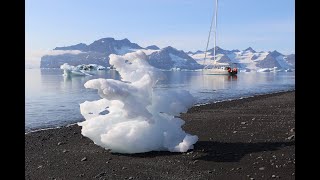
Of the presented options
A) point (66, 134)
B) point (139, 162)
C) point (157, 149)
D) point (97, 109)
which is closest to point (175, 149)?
point (157, 149)

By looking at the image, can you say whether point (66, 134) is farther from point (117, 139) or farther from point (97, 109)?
point (117, 139)

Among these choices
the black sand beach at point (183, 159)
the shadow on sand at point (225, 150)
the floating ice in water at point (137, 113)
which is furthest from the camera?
the floating ice in water at point (137, 113)

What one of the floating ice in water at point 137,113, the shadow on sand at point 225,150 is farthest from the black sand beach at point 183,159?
the floating ice in water at point 137,113

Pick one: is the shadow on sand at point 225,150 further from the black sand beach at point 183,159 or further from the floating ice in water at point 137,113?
the floating ice in water at point 137,113

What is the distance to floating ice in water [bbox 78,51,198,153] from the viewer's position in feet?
29.4

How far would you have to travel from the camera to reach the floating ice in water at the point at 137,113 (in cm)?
895

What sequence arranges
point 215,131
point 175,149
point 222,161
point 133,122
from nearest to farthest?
point 222,161
point 175,149
point 133,122
point 215,131

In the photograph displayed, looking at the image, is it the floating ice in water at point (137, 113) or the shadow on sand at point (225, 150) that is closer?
the shadow on sand at point (225, 150)

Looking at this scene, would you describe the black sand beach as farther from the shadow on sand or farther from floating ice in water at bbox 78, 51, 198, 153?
floating ice in water at bbox 78, 51, 198, 153

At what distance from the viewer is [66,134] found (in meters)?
12.6

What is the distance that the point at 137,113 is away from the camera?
9148mm
